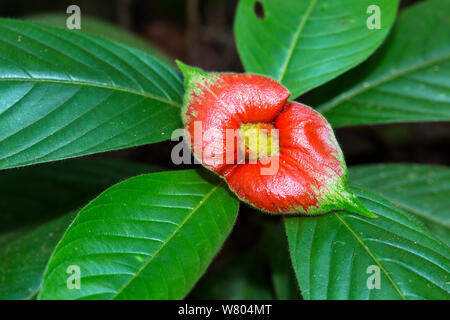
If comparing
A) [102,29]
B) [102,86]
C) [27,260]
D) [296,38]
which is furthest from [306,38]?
[102,29]

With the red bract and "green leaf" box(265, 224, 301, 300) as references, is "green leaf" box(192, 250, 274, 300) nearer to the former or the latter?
"green leaf" box(265, 224, 301, 300)

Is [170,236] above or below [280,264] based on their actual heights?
above

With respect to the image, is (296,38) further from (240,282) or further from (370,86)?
(240,282)

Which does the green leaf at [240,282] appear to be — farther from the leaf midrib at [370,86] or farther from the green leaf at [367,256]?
the green leaf at [367,256]

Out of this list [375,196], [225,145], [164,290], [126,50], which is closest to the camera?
[164,290]

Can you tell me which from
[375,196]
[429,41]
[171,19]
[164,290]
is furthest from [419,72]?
[171,19]

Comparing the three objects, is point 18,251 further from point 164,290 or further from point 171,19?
point 171,19
